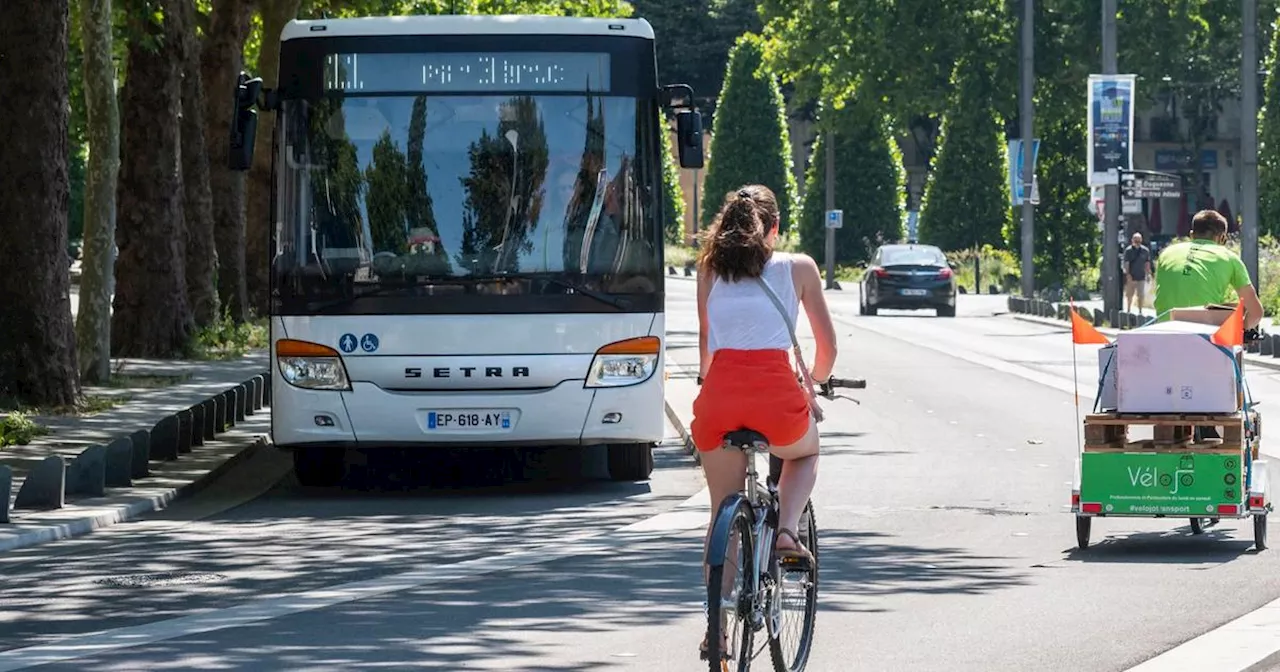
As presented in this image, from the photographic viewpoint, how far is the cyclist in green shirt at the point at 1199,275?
559 inches

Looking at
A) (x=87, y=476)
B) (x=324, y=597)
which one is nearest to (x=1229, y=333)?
(x=324, y=597)

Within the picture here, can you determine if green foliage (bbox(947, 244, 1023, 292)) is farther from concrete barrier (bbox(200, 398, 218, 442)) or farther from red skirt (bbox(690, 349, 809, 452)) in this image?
red skirt (bbox(690, 349, 809, 452))

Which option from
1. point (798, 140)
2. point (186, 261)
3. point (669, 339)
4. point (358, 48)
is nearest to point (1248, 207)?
point (669, 339)

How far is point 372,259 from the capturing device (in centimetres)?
1616

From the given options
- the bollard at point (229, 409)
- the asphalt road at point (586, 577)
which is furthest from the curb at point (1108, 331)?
the asphalt road at point (586, 577)

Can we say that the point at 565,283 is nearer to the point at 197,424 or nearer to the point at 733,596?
the point at 197,424

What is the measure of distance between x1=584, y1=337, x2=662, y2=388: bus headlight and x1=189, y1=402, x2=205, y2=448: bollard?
4.36 metres

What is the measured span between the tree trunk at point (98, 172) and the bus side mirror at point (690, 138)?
10688mm

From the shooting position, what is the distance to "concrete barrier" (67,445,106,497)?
15.8m

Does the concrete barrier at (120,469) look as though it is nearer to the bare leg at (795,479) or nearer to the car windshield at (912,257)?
the bare leg at (795,479)

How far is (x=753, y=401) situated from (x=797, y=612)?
2.62 feet

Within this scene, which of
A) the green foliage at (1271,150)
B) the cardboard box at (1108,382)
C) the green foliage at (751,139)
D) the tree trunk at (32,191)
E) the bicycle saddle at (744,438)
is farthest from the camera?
the green foliage at (751,139)

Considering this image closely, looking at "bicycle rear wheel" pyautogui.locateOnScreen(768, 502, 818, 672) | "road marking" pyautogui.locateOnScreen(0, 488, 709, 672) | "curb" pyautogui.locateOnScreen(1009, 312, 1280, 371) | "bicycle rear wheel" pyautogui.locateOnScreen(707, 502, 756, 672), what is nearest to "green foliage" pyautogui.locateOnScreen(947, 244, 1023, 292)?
"curb" pyautogui.locateOnScreen(1009, 312, 1280, 371)

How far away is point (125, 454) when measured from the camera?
53.7 feet
